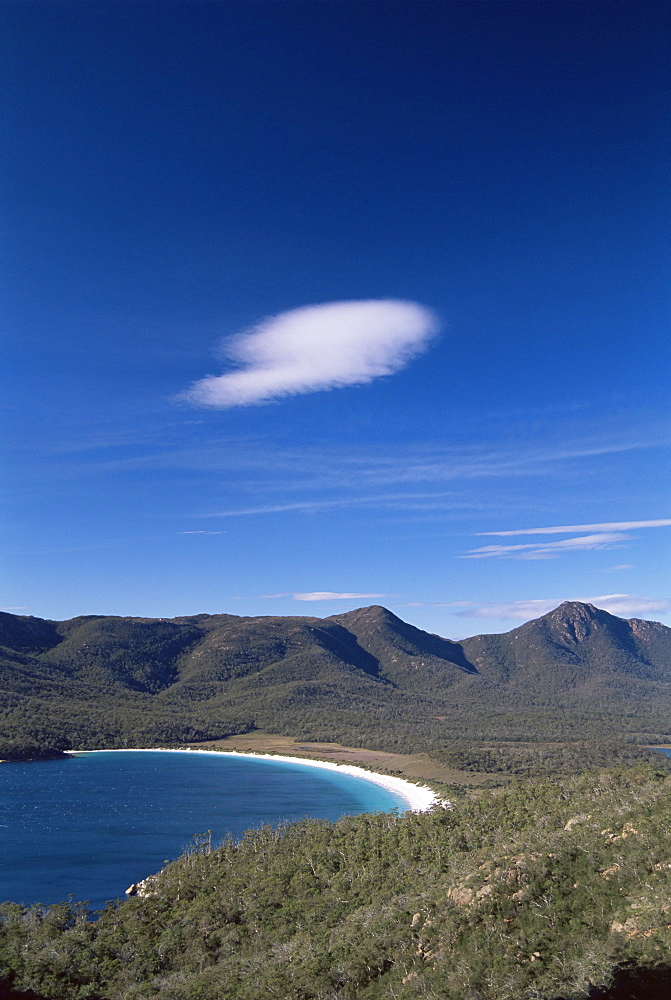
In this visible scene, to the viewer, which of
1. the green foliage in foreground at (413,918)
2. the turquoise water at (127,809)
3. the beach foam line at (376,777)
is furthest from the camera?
the beach foam line at (376,777)

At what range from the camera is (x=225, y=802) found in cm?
11788

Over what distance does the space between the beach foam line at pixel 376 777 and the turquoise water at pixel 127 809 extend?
2.69 meters

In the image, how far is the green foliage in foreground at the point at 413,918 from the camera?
22875 millimetres

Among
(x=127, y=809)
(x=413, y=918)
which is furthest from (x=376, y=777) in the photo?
(x=413, y=918)

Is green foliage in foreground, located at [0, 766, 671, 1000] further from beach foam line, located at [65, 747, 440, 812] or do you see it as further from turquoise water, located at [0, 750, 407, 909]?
beach foam line, located at [65, 747, 440, 812]

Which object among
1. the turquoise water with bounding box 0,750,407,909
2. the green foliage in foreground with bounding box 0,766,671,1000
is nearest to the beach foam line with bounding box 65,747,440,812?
the turquoise water with bounding box 0,750,407,909

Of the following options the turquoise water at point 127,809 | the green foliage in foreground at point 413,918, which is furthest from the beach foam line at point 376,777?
the green foliage in foreground at point 413,918

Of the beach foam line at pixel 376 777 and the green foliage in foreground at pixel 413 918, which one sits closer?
the green foliage in foreground at pixel 413 918

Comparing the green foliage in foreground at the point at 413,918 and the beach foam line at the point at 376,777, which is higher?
the green foliage in foreground at the point at 413,918

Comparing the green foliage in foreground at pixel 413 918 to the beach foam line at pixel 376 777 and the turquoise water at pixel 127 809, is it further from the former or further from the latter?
the beach foam line at pixel 376 777

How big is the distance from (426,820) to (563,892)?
27978 mm

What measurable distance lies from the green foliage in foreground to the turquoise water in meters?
25.1

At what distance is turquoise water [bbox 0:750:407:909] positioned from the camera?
74.1 m

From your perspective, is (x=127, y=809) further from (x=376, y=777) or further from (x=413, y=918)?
(x=413, y=918)
